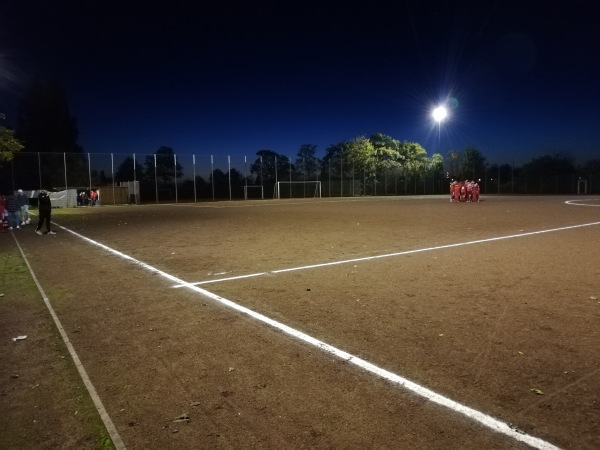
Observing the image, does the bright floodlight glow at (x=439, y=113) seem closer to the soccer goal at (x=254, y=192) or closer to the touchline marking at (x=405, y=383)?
the soccer goal at (x=254, y=192)

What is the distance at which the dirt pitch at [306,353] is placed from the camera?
3.11 meters

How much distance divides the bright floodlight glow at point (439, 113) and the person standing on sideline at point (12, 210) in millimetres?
30949

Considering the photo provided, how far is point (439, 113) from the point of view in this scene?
36.5 meters

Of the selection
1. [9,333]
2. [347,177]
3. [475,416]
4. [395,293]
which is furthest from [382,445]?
[347,177]

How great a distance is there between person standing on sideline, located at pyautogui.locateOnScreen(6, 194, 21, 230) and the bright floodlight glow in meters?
30.9

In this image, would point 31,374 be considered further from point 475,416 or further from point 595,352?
point 595,352

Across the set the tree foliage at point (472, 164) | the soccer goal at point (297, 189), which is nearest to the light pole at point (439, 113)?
the soccer goal at point (297, 189)

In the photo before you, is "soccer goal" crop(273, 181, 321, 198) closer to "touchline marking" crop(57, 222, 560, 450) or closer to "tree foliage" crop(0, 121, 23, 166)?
"tree foliage" crop(0, 121, 23, 166)

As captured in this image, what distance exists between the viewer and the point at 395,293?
21.9 ft

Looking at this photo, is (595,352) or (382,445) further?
(595,352)

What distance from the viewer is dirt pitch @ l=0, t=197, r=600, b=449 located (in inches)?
123

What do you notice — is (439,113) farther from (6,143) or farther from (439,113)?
(6,143)

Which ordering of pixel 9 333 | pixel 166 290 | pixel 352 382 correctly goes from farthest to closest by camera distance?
1. pixel 166 290
2. pixel 9 333
3. pixel 352 382

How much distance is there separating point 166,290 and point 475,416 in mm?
5271
